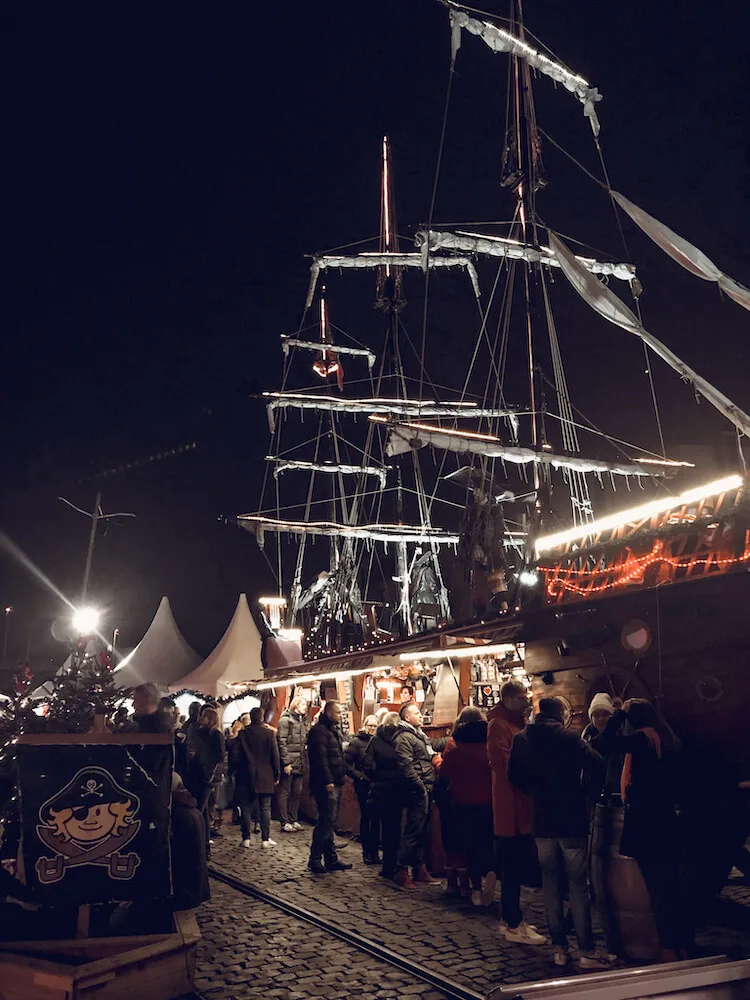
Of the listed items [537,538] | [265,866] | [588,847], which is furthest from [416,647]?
[588,847]

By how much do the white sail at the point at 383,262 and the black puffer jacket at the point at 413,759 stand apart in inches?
711

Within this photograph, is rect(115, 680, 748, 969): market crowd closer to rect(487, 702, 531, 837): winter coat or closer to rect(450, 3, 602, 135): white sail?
rect(487, 702, 531, 837): winter coat

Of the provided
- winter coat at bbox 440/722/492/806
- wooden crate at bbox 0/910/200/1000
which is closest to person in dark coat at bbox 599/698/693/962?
winter coat at bbox 440/722/492/806

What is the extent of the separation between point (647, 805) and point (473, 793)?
288cm

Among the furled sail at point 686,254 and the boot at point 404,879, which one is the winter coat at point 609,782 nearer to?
the boot at point 404,879

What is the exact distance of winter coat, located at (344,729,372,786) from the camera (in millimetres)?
11195

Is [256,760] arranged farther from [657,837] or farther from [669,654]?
[657,837]

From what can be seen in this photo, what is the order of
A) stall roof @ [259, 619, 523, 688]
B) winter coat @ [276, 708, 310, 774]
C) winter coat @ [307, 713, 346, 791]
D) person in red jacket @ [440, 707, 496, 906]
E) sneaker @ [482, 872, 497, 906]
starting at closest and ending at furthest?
sneaker @ [482, 872, 497, 906]
person in red jacket @ [440, 707, 496, 906]
winter coat @ [307, 713, 346, 791]
stall roof @ [259, 619, 523, 688]
winter coat @ [276, 708, 310, 774]

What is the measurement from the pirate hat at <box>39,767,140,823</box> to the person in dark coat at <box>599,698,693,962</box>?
3.69 m

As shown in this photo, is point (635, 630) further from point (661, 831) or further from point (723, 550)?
point (661, 831)

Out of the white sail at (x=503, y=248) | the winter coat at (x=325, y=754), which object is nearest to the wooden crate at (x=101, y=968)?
the winter coat at (x=325, y=754)

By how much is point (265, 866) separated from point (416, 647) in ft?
13.9

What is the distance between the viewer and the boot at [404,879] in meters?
9.56

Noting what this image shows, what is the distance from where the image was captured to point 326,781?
10922 millimetres
